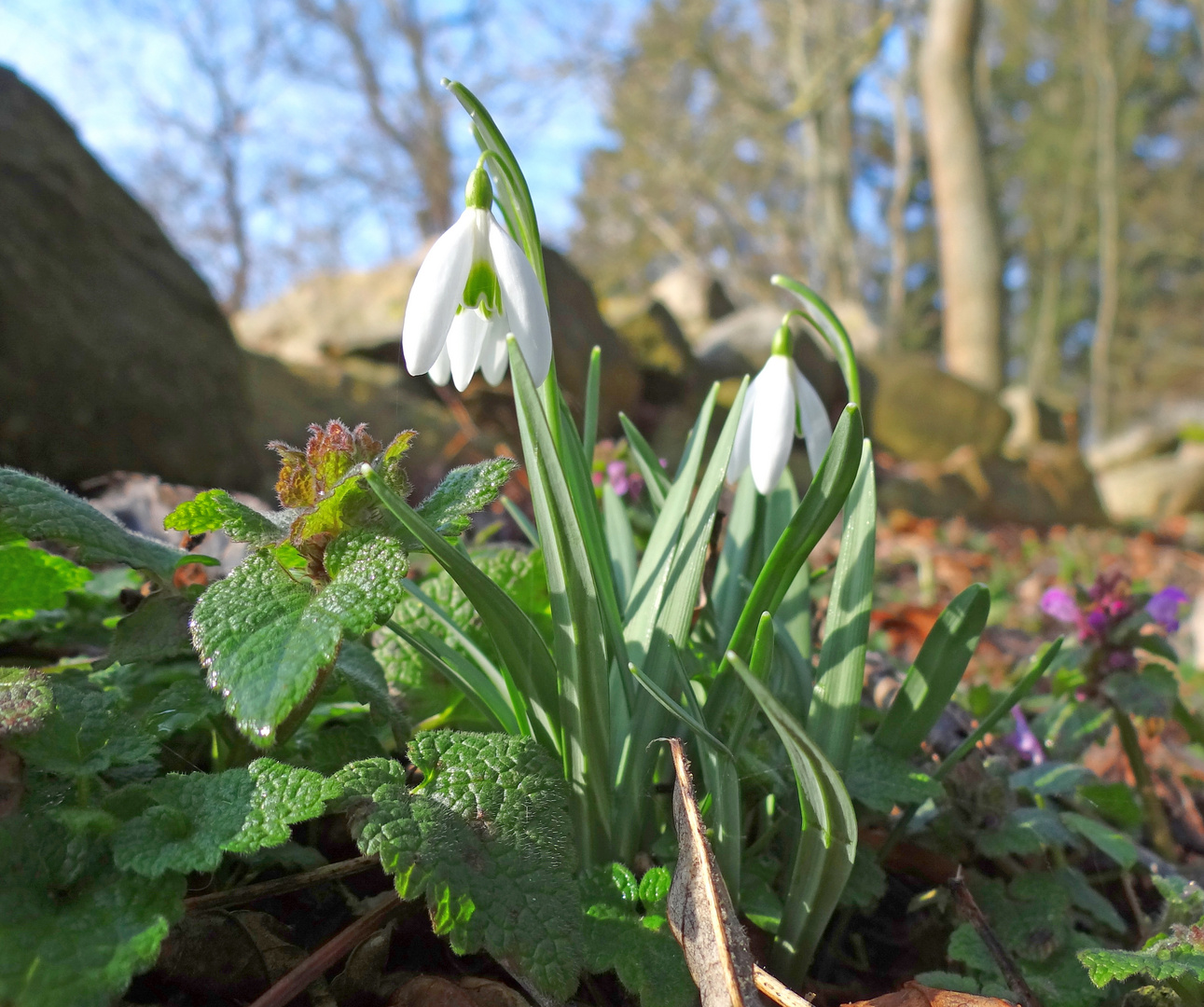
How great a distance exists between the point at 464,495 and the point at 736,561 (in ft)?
1.33

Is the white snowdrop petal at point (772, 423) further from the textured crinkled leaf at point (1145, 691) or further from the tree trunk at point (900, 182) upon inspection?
the tree trunk at point (900, 182)

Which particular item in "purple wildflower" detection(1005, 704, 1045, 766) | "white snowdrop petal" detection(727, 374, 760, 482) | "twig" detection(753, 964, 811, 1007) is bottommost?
"purple wildflower" detection(1005, 704, 1045, 766)

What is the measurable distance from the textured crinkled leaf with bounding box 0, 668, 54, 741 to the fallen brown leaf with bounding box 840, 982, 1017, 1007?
71cm

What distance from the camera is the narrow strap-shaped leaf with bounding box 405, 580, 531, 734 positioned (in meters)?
0.91

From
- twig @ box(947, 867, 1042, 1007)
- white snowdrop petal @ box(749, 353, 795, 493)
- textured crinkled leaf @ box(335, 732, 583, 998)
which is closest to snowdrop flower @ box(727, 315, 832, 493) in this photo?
white snowdrop petal @ box(749, 353, 795, 493)

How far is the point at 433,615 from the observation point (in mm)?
1073

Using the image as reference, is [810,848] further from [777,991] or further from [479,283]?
[479,283]

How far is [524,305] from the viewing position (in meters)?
0.77

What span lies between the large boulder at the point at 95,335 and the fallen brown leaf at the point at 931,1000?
2721 mm

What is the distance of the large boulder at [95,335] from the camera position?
9.09 ft

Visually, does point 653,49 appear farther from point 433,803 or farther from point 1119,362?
point 1119,362

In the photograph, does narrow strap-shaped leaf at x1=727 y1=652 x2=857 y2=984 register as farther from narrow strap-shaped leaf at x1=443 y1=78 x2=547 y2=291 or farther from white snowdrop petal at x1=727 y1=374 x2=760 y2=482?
narrow strap-shaped leaf at x1=443 y1=78 x2=547 y2=291

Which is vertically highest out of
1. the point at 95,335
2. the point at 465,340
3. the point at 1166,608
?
the point at 95,335

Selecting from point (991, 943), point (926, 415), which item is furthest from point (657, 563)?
point (926, 415)
